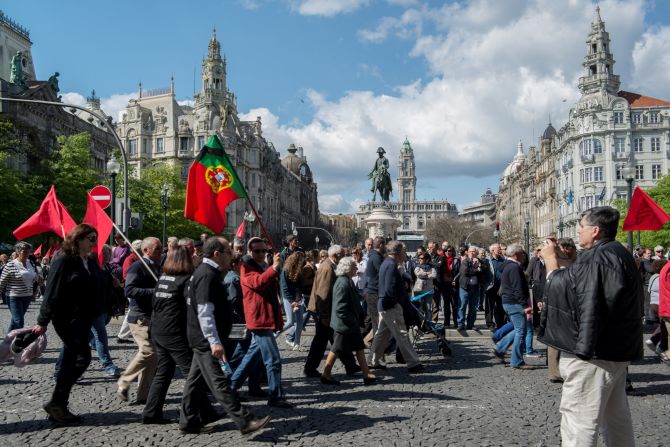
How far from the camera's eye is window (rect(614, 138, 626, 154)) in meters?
78.3

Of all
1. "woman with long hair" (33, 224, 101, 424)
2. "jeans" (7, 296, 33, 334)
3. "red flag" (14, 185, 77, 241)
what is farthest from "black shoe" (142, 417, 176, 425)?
"jeans" (7, 296, 33, 334)

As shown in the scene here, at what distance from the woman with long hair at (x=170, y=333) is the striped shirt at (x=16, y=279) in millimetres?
5623

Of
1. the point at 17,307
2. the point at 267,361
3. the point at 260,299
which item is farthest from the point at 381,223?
the point at 267,361

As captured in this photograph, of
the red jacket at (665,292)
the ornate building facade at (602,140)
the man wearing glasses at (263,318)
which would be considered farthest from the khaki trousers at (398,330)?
the ornate building facade at (602,140)

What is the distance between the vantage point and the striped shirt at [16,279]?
11.4 metres

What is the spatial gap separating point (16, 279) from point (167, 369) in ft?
19.6

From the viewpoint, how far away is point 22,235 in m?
11.4

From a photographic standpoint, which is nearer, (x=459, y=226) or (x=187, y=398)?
(x=187, y=398)

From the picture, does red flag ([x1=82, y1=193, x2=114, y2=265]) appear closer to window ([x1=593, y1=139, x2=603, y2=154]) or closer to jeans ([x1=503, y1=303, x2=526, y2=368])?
jeans ([x1=503, y1=303, x2=526, y2=368])

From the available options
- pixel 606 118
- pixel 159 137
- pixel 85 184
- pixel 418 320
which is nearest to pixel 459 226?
pixel 606 118

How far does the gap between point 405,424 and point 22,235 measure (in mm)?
7942

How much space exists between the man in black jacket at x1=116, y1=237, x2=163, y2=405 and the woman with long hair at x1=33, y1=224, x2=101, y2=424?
946 millimetres

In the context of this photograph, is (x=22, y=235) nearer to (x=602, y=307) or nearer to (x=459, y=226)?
(x=602, y=307)

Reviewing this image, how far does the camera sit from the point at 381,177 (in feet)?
137
